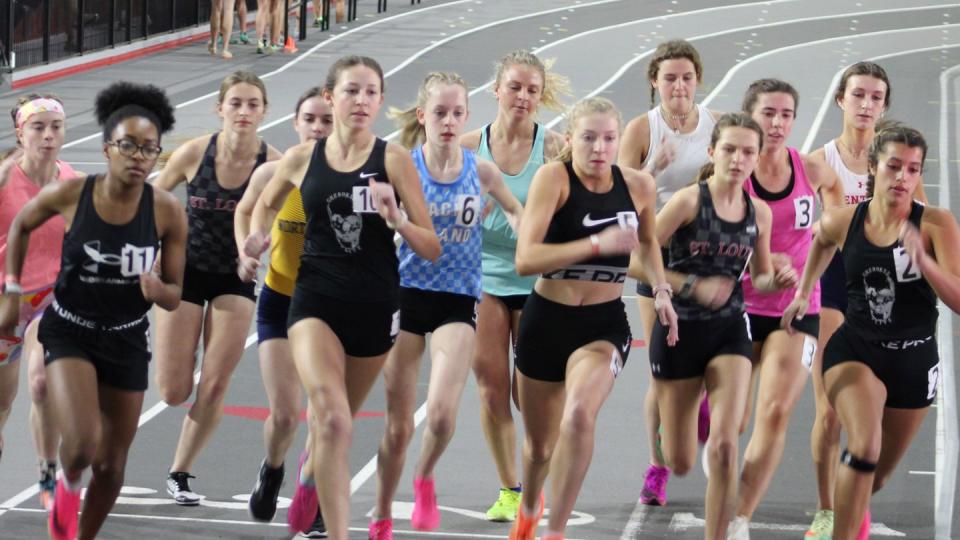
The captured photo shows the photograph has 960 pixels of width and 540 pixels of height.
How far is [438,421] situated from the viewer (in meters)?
7.82

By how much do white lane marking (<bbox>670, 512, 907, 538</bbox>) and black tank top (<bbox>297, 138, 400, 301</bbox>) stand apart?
2.14m

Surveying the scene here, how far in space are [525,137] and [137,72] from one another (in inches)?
711

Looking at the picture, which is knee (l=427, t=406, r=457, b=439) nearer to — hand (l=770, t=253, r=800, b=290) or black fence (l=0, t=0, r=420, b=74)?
hand (l=770, t=253, r=800, b=290)

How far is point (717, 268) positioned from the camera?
7.75m

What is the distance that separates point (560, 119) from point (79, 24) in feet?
24.8

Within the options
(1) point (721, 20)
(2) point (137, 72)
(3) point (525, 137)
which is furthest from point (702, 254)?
(1) point (721, 20)

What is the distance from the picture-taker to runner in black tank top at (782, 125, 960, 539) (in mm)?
7328

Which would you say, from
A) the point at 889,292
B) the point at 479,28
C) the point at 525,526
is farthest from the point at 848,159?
the point at 479,28

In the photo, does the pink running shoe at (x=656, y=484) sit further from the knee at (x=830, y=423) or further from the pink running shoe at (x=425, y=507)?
the pink running shoe at (x=425, y=507)

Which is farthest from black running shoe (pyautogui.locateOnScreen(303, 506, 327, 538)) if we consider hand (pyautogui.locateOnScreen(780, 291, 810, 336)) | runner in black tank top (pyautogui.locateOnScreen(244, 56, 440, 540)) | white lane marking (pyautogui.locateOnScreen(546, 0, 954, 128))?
white lane marking (pyautogui.locateOnScreen(546, 0, 954, 128))

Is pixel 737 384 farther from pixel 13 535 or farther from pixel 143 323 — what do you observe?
pixel 13 535

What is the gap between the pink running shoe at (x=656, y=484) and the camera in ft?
28.9

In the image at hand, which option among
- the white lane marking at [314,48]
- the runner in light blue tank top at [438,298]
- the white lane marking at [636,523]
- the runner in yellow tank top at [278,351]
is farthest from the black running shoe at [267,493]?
the white lane marking at [314,48]

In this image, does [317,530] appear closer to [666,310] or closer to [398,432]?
[398,432]
